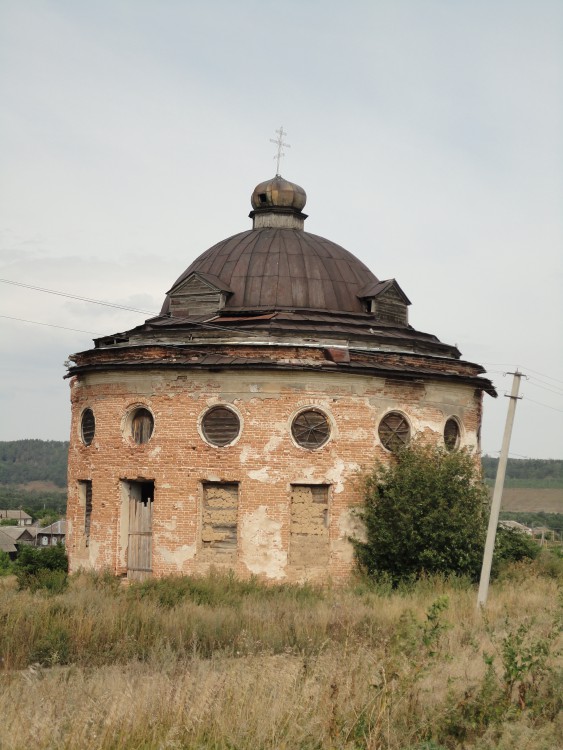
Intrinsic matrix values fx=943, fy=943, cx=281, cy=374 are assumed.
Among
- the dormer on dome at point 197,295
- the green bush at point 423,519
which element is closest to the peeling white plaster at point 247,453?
the green bush at point 423,519

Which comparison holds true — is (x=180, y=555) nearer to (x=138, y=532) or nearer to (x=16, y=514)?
(x=138, y=532)

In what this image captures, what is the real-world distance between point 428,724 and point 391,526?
34.7ft

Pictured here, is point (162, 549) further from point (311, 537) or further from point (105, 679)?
point (105, 679)

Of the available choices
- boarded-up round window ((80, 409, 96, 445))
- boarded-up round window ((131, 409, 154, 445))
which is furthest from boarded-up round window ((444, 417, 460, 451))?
boarded-up round window ((80, 409, 96, 445))

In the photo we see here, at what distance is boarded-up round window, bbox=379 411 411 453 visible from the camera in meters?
19.5

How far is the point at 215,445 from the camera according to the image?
1897cm

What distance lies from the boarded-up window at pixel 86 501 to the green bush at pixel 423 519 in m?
6.27

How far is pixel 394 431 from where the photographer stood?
1961 centimetres

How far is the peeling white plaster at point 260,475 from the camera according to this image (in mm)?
18656

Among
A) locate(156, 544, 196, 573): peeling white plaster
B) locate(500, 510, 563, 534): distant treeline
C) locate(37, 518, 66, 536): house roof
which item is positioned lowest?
locate(37, 518, 66, 536): house roof

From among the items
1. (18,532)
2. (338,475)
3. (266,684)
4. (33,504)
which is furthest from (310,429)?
(33,504)

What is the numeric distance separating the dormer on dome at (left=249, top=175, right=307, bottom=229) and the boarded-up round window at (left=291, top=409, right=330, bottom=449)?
7.70 meters

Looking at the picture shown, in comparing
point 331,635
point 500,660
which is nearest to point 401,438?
point 331,635

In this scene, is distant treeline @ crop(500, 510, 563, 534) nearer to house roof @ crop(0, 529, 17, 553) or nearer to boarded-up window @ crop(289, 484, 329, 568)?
house roof @ crop(0, 529, 17, 553)
